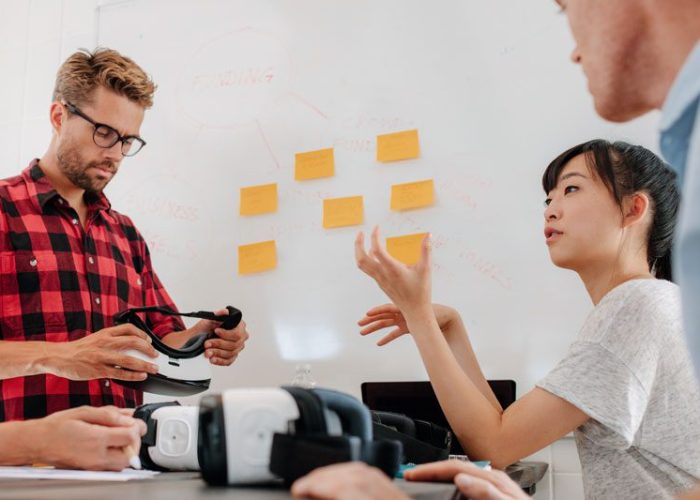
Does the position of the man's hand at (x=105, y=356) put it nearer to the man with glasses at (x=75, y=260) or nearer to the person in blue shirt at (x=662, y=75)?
the man with glasses at (x=75, y=260)

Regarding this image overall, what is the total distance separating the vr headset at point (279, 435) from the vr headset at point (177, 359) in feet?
2.35

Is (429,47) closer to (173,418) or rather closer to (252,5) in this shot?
(252,5)

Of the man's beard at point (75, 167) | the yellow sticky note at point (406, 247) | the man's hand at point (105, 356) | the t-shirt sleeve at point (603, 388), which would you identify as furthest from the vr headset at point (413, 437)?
the man's beard at point (75, 167)

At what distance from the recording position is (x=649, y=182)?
4.33ft

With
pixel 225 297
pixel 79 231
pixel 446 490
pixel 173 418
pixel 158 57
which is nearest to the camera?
pixel 446 490

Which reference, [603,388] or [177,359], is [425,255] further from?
[177,359]

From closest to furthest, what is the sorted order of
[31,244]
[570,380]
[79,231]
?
Result: [570,380] < [31,244] < [79,231]

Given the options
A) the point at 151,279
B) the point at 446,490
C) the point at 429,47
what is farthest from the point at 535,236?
the point at 446,490

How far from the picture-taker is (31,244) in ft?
5.23

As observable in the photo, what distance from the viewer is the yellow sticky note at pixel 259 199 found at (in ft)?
6.39

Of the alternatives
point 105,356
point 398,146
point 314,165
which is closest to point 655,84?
point 105,356

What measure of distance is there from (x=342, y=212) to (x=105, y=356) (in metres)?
0.79

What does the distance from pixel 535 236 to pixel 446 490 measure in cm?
115

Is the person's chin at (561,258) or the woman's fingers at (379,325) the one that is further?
the woman's fingers at (379,325)
